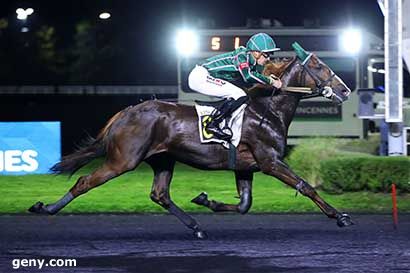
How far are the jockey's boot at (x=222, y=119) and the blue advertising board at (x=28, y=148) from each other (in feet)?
23.8

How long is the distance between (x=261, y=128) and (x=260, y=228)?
171 cm

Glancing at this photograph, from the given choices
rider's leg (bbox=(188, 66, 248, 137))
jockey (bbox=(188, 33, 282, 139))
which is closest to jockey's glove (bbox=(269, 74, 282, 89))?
jockey (bbox=(188, 33, 282, 139))

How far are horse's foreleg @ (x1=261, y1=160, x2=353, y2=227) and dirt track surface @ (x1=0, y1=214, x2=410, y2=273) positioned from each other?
0.33 m

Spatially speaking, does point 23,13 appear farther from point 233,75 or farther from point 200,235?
point 200,235

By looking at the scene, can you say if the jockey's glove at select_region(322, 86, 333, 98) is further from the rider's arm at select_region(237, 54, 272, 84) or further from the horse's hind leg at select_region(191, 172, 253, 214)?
the horse's hind leg at select_region(191, 172, 253, 214)

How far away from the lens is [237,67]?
30.2 ft

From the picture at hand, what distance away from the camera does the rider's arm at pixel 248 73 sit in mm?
9047

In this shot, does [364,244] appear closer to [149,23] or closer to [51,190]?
[51,190]

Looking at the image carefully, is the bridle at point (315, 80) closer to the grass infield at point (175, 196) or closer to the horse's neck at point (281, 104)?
the horse's neck at point (281, 104)

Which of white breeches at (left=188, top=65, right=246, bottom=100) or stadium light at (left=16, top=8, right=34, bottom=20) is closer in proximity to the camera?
white breeches at (left=188, top=65, right=246, bottom=100)

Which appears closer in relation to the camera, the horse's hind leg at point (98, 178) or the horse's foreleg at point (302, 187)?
the horse's foreleg at point (302, 187)

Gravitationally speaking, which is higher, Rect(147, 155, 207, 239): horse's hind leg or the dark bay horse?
the dark bay horse

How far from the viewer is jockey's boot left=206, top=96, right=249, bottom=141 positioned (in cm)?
907

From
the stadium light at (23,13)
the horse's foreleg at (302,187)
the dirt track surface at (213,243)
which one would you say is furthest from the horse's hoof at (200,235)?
A: the stadium light at (23,13)
